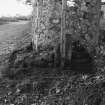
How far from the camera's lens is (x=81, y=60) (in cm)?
507

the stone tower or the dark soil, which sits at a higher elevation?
the stone tower

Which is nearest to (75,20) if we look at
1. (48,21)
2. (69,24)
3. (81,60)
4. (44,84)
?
(69,24)

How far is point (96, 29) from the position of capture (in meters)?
5.27

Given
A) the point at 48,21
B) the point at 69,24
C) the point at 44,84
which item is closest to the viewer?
the point at 44,84

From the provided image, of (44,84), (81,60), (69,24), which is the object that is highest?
(69,24)

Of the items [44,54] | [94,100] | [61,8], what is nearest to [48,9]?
[61,8]

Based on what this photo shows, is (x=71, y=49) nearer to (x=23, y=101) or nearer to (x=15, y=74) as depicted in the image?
(x=15, y=74)

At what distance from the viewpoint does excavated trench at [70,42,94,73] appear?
16.2 ft

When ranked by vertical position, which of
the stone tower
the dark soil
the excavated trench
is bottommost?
the dark soil

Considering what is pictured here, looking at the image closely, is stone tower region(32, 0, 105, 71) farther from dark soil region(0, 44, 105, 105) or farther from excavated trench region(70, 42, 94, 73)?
dark soil region(0, 44, 105, 105)

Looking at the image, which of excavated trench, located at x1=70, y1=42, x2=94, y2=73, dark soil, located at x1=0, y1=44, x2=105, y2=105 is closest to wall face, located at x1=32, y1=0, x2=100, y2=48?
excavated trench, located at x1=70, y1=42, x2=94, y2=73

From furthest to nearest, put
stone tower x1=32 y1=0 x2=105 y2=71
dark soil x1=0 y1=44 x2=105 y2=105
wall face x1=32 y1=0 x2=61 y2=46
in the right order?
1. wall face x1=32 y1=0 x2=61 y2=46
2. stone tower x1=32 y1=0 x2=105 y2=71
3. dark soil x1=0 y1=44 x2=105 y2=105

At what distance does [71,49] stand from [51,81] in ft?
2.86

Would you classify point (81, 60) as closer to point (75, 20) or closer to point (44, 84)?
point (75, 20)
